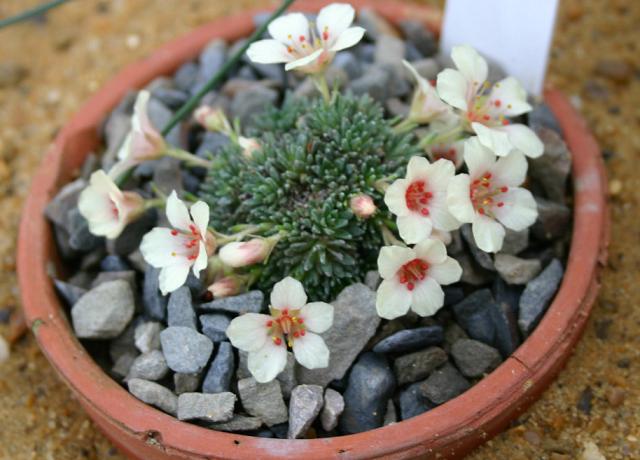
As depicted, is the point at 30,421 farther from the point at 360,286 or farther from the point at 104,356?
the point at 360,286

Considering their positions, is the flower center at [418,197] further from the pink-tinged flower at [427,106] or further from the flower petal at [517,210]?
the pink-tinged flower at [427,106]

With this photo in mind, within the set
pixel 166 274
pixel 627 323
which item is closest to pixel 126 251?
pixel 166 274

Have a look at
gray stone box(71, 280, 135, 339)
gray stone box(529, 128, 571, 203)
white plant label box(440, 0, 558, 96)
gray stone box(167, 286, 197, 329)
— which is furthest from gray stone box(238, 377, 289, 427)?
white plant label box(440, 0, 558, 96)

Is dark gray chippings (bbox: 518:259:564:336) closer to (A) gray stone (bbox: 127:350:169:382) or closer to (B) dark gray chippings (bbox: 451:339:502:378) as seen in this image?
(B) dark gray chippings (bbox: 451:339:502:378)

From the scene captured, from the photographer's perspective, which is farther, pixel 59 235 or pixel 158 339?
pixel 59 235

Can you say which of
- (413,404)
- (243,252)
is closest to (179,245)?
(243,252)

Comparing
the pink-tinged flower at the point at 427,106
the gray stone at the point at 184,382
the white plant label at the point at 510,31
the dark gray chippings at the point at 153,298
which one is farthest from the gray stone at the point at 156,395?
the white plant label at the point at 510,31
